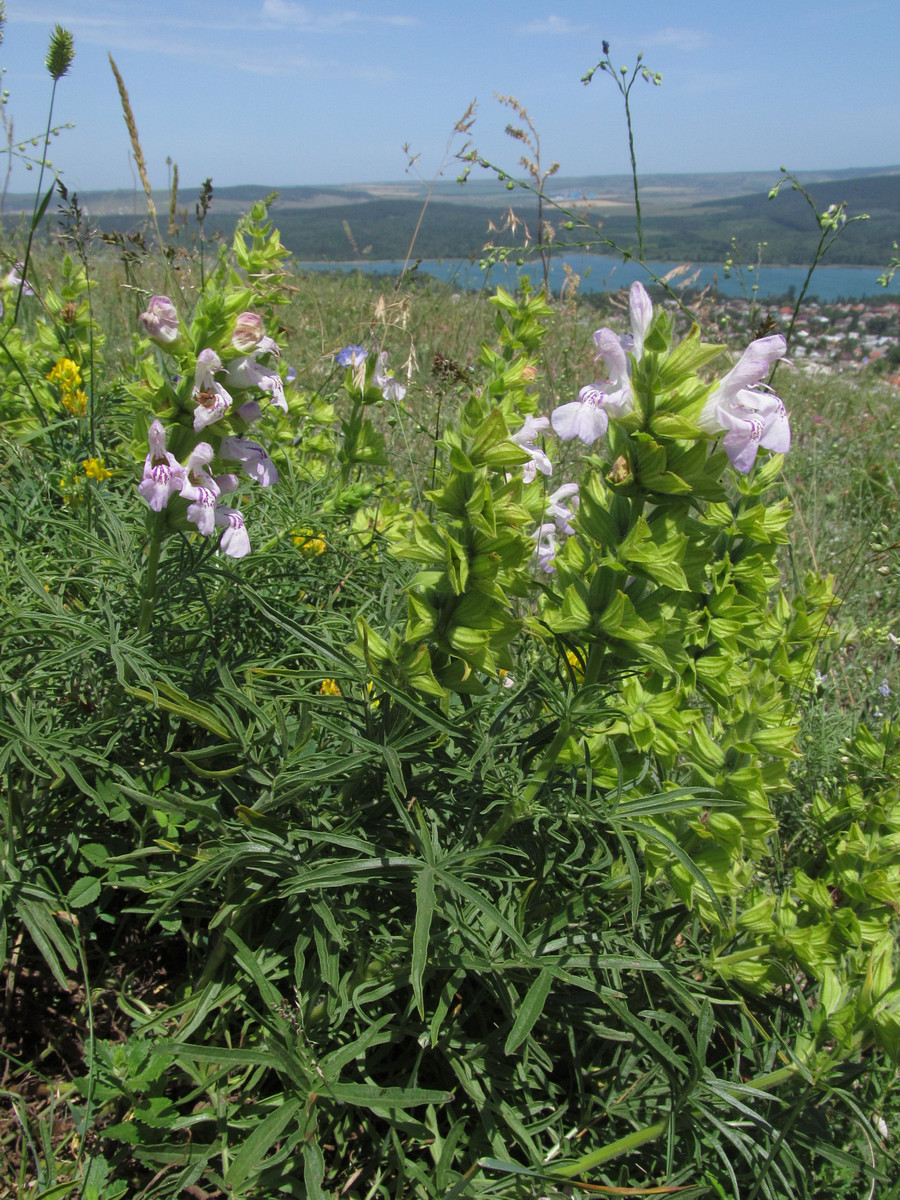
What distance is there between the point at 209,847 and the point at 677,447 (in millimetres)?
1119

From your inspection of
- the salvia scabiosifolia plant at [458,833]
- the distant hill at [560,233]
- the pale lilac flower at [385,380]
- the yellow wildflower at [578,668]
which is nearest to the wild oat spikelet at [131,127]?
the distant hill at [560,233]

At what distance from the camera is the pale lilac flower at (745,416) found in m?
1.17

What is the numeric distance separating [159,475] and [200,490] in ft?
0.26

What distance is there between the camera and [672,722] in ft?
4.67

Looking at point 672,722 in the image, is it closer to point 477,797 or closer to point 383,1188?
point 477,797

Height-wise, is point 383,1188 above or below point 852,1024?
below

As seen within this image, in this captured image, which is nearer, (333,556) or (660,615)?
(660,615)

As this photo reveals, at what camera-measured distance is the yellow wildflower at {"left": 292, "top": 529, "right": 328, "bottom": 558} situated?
197 cm

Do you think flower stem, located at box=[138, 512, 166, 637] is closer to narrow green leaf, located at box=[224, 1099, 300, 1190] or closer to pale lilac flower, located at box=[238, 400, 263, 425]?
pale lilac flower, located at box=[238, 400, 263, 425]

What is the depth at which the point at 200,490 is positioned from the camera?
1.44 m

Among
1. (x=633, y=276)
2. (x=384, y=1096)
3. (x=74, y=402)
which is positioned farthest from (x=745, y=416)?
(x=633, y=276)

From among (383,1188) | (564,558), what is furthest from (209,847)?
(564,558)

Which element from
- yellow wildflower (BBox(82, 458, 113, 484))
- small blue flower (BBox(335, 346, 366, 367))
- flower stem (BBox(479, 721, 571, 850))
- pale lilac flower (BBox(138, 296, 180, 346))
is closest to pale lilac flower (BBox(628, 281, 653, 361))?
flower stem (BBox(479, 721, 571, 850))

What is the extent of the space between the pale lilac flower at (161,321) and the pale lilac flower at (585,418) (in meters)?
0.80
